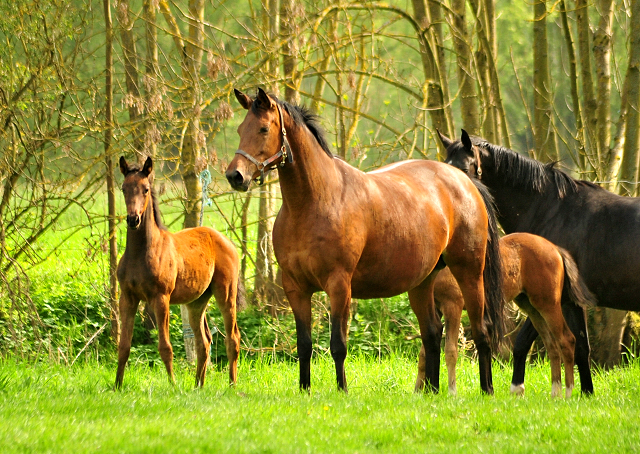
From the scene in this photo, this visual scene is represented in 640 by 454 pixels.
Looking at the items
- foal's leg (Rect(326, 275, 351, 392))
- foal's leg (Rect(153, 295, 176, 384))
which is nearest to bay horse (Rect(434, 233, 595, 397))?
foal's leg (Rect(326, 275, 351, 392))

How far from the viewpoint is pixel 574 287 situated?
7.12 meters

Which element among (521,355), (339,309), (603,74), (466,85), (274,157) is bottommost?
(521,355)

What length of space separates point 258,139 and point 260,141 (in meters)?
0.02

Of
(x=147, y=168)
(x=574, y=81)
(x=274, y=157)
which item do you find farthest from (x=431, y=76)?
(x=274, y=157)

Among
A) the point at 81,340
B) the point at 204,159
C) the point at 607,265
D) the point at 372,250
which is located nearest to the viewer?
the point at 372,250

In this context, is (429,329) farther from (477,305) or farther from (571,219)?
(571,219)

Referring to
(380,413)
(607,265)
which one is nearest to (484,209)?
(607,265)

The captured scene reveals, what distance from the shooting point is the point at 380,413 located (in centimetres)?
500

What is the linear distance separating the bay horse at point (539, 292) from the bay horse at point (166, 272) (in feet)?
7.77

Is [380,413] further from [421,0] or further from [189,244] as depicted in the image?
[421,0]

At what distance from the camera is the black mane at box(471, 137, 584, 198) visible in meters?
7.88

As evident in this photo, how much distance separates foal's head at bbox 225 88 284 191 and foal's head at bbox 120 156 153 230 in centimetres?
174

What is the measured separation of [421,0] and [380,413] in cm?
752

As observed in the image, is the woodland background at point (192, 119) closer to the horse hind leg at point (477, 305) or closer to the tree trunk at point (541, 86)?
the tree trunk at point (541, 86)
